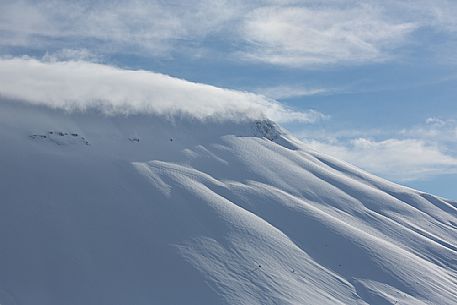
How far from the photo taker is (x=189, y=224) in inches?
3939

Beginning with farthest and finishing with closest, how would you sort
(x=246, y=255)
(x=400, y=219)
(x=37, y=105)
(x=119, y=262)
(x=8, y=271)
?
(x=37, y=105) < (x=400, y=219) < (x=246, y=255) < (x=119, y=262) < (x=8, y=271)

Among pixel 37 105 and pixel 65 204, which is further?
pixel 37 105

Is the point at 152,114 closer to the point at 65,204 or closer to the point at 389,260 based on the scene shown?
the point at 65,204

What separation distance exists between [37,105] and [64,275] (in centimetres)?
6715

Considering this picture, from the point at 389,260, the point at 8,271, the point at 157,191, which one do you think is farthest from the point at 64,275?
the point at 389,260

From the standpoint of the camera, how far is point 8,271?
81688 mm

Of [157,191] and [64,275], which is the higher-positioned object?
[157,191]

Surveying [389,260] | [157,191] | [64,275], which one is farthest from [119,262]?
[389,260]

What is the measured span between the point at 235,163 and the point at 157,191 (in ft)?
82.5

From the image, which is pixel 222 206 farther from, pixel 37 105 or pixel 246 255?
pixel 37 105

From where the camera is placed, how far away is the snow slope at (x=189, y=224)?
8438cm

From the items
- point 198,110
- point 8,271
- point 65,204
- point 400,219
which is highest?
point 198,110

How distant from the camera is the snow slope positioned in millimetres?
84375

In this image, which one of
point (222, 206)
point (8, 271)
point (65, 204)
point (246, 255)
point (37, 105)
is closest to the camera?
point (8, 271)
